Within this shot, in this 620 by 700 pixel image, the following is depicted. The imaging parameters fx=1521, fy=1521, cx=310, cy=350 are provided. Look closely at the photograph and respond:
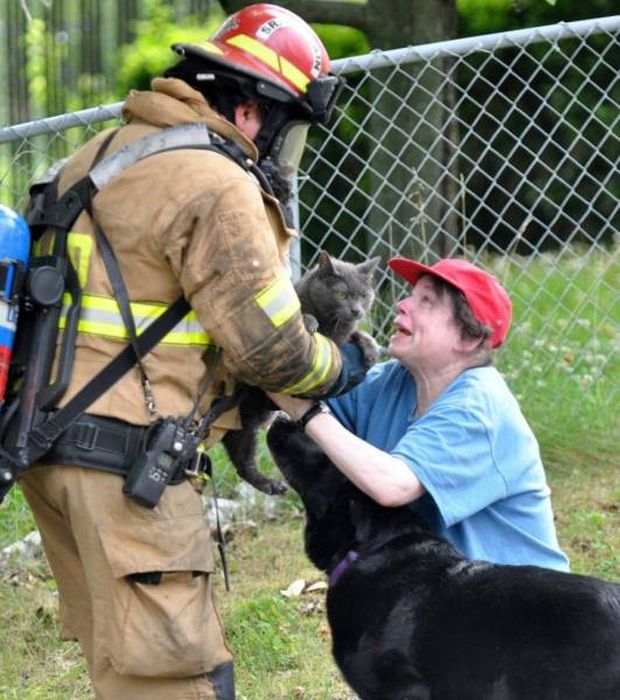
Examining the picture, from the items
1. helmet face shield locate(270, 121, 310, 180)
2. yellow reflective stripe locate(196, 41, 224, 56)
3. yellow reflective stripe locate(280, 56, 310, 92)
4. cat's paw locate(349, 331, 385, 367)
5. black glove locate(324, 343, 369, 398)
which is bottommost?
cat's paw locate(349, 331, 385, 367)

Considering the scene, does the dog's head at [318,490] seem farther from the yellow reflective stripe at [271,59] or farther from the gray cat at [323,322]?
the yellow reflective stripe at [271,59]

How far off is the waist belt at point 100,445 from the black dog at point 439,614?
0.54m

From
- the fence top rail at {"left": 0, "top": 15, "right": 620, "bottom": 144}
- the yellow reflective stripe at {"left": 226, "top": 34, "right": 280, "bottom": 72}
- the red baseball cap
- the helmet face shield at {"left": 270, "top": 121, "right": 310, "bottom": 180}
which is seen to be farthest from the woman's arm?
the fence top rail at {"left": 0, "top": 15, "right": 620, "bottom": 144}

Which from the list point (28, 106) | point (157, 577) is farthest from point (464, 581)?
point (28, 106)

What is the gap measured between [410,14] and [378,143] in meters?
1.16

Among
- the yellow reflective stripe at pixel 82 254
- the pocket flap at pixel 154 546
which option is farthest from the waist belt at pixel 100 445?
the yellow reflective stripe at pixel 82 254

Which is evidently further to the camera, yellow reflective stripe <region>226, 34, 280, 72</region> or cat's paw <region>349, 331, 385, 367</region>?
cat's paw <region>349, 331, 385, 367</region>

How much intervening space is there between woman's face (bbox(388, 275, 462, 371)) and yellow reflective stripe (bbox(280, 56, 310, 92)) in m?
0.69

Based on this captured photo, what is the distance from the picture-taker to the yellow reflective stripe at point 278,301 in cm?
361

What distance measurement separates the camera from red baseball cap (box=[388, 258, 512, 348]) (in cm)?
412

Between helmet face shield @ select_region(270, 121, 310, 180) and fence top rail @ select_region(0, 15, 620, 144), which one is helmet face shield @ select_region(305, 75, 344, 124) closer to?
helmet face shield @ select_region(270, 121, 310, 180)

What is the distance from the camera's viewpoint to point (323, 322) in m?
4.37

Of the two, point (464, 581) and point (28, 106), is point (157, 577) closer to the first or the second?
point (464, 581)

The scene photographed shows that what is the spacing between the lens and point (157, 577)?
146 inches
